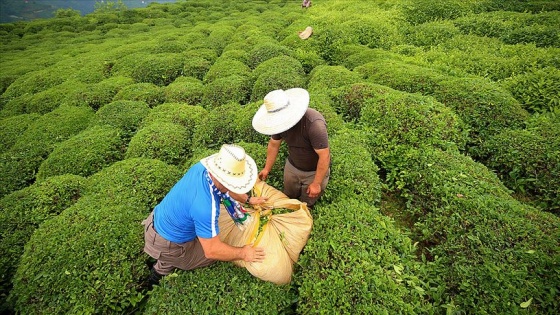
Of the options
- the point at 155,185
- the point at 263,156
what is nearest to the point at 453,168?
the point at 263,156

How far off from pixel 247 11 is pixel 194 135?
19.8 m

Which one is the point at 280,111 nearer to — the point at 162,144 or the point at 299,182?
the point at 299,182

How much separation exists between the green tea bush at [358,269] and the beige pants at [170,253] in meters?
1.51

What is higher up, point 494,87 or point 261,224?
point 494,87

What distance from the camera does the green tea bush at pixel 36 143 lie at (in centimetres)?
753

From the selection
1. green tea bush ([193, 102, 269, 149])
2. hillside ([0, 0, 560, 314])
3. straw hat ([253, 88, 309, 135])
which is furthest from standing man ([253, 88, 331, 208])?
green tea bush ([193, 102, 269, 149])

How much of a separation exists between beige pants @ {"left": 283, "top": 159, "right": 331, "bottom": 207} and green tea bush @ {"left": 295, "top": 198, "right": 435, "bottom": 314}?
21.4 inches

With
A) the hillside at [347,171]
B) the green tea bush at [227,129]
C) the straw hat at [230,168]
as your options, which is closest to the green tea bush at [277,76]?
the hillside at [347,171]

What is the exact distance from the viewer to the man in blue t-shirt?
3.40m

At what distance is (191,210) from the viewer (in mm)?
3455

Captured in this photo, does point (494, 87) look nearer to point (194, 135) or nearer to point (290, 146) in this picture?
point (290, 146)

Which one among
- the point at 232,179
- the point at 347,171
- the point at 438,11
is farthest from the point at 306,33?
the point at 232,179

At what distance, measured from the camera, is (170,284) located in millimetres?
4234

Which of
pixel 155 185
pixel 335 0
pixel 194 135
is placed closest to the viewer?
pixel 155 185
